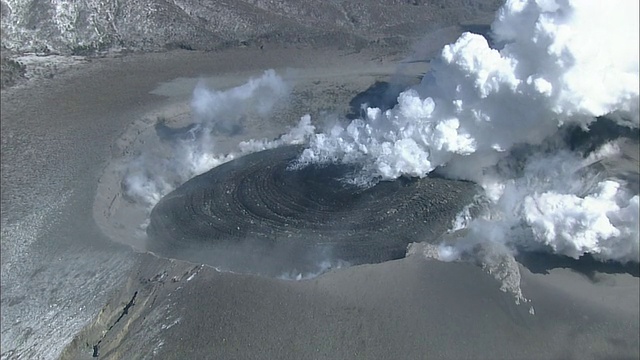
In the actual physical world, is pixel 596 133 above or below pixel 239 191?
above

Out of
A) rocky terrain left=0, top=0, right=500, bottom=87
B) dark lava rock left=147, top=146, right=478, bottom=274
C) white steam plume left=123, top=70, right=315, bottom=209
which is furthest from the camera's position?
rocky terrain left=0, top=0, right=500, bottom=87

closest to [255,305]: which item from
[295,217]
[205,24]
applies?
[295,217]

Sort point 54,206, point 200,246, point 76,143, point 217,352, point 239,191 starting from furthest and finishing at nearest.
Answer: point 76,143 < point 239,191 < point 54,206 < point 200,246 < point 217,352

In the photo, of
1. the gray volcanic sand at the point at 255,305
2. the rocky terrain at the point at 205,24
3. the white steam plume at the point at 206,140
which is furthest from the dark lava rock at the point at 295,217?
the rocky terrain at the point at 205,24

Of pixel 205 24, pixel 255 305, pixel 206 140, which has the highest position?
pixel 255 305

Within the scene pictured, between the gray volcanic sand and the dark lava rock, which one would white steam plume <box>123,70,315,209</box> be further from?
the gray volcanic sand

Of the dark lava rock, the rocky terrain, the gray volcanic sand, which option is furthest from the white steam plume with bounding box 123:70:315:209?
the rocky terrain

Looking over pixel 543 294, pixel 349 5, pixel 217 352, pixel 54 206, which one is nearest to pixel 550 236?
pixel 543 294

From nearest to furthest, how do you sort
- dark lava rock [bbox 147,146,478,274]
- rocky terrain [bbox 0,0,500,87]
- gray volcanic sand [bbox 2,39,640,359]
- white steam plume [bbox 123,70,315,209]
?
gray volcanic sand [bbox 2,39,640,359] → dark lava rock [bbox 147,146,478,274] → white steam plume [bbox 123,70,315,209] → rocky terrain [bbox 0,0,500,87]

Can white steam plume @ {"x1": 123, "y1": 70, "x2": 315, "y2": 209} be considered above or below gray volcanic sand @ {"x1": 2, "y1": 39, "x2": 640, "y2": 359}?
below

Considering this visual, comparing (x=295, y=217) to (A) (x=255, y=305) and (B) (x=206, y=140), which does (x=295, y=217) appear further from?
(B) (x=206, y=140)

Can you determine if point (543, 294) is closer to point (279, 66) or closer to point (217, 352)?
point (217, 352)
